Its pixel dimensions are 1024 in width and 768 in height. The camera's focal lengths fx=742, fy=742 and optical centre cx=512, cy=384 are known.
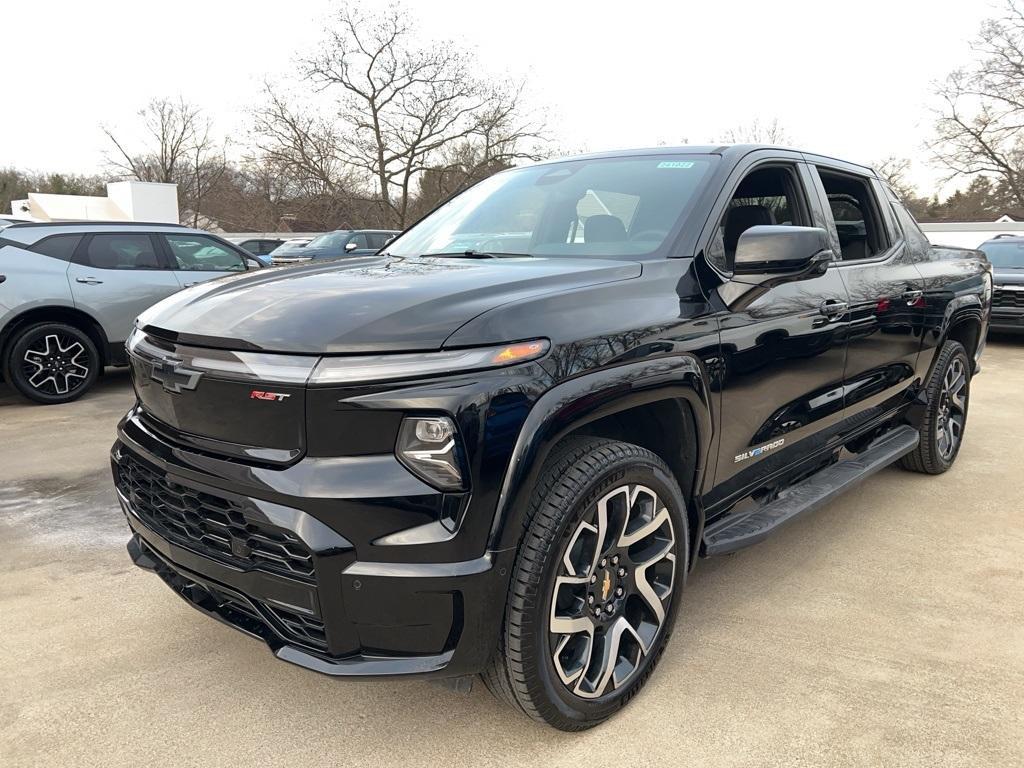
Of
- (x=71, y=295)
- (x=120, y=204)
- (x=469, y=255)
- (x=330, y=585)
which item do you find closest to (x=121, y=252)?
(x=71, y=295)

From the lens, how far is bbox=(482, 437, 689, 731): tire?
1.96 meters

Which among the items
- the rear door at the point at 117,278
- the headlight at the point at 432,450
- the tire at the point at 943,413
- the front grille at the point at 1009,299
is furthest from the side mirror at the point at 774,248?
the front grille at the point at 1009,299

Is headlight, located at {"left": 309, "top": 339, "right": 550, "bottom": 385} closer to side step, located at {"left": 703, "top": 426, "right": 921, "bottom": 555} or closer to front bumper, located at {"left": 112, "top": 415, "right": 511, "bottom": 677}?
front bumper, located at {"left": 112, "top": 415, "right": 511, "bottom": 677}

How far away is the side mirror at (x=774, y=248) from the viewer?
8.20 feet

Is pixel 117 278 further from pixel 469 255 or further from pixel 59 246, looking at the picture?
pixel 469 255

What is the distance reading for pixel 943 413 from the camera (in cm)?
462

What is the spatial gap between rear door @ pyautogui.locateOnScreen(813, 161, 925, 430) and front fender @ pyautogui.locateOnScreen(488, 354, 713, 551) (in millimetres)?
1288

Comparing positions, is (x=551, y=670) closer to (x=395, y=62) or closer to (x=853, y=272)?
(x=853, y=272)

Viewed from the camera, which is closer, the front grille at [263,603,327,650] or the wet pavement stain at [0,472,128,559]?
the front grille at [263,603,327,650]

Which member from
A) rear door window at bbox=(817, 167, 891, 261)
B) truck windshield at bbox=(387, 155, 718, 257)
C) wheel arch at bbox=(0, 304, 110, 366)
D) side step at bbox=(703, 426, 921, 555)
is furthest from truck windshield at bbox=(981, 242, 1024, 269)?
wheel arch at bbox=(0, 304, 110, 366)

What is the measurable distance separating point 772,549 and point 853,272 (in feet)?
4.45

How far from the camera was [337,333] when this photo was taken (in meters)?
1.87

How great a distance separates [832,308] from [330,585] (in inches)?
91.9

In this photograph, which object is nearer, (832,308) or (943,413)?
(832,308)
